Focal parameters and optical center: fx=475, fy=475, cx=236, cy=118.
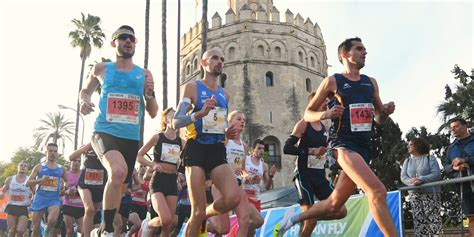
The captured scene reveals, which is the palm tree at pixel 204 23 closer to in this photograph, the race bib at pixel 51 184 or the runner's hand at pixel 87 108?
the race bib at pixel 51 184

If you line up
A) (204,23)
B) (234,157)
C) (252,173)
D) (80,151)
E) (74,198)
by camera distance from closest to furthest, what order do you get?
(80,151), (234,157), (252,173), (74,198), (204,23)

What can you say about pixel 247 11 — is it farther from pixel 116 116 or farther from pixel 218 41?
pixel 116 116

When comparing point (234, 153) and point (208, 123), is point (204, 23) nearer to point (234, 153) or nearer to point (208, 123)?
point (234, 153)

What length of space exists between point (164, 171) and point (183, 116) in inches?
97.7

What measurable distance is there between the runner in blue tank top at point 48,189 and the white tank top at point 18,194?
1.59 meters

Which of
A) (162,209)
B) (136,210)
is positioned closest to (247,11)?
(136,210)

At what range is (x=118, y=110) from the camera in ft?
18.6

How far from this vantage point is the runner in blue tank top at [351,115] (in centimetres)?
492

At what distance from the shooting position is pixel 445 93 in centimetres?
2536

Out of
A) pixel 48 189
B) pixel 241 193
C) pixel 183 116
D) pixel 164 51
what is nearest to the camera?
pixel 183 116

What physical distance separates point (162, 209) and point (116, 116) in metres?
2.28

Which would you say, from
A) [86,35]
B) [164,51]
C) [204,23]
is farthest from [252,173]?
[86,35]

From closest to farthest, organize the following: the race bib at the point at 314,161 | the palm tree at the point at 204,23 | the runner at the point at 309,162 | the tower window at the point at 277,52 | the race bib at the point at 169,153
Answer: the runner at the point at 309,162 → the race bib at the point at 314,161 → the race bib at the point at 169,153 → the palm tree at the point at 204,23 → the tower window at the point at 277,52

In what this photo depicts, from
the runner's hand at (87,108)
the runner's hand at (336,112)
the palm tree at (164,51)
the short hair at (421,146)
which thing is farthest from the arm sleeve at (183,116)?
the palm tree at (164,51)
